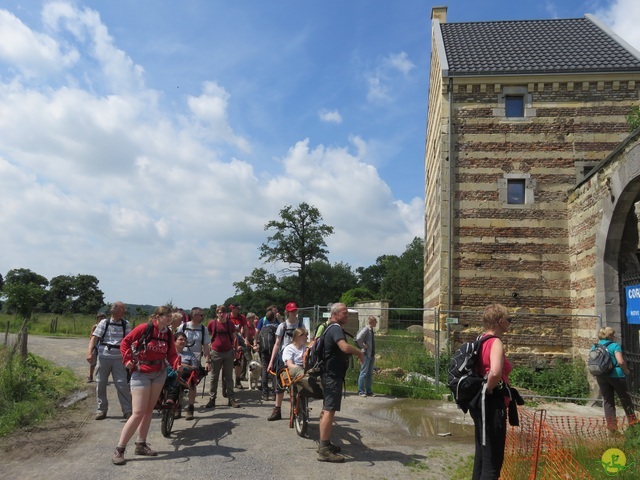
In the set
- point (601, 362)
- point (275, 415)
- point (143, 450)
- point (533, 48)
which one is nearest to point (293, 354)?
point (275, 415)

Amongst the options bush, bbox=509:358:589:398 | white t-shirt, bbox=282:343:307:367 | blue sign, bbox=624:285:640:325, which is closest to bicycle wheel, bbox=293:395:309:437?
white t-shirt, bbox=282:343:307:367

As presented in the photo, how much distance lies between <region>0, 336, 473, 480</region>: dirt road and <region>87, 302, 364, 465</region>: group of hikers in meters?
0.30

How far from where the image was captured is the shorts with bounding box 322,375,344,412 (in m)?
6.00

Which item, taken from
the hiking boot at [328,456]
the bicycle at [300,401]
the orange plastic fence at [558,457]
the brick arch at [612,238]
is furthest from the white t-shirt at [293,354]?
the brick arch at [612,238]

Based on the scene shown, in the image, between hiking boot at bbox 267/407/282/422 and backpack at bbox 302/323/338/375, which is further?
hiking boot at bbox 267/407/282/422

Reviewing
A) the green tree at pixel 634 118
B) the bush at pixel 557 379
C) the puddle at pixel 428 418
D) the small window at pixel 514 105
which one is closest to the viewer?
the puddle at pixel 428 418

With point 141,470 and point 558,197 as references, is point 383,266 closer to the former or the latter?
point 558,197

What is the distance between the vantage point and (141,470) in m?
5.46

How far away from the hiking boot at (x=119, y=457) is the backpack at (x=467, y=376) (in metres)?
3.85

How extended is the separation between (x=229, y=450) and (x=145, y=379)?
1.40m

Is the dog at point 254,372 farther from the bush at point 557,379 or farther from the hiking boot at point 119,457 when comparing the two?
the bush at point 557,379

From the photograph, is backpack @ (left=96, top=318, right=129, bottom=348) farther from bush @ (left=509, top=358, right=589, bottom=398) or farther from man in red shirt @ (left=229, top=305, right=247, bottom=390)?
bush @ (left=509, top=358, right=589, bottom=398)

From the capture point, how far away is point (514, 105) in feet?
46.0

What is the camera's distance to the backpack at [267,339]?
10008 millimetres
